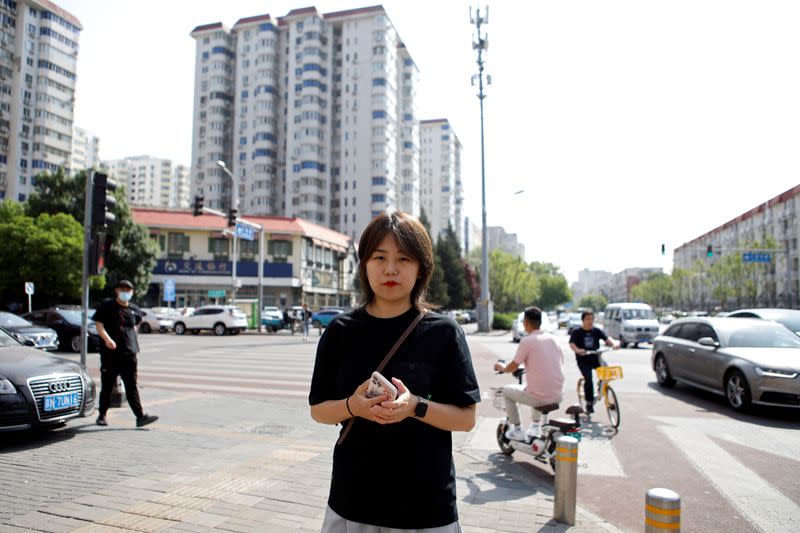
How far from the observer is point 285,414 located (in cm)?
805

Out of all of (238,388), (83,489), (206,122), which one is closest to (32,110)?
(206,122)

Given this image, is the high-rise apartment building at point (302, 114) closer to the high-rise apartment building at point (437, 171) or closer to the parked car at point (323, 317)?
the high-rise apartment building at point (437, 171)

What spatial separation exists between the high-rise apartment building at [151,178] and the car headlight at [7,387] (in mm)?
176224

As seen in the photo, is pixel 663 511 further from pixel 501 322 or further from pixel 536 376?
pixel 501 322

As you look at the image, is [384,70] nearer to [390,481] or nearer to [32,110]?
[32,110]

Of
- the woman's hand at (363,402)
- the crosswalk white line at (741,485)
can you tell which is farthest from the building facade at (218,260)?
the woman's hand at (363,402)

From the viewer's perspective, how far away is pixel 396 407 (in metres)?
1.69

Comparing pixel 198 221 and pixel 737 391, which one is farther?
pixel 198 221

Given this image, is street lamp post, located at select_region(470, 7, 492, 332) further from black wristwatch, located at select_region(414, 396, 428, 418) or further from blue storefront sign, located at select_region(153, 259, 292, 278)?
black wristwatch, located at select_region(414, 396, 428, 418)

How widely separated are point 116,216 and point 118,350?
35.6 m

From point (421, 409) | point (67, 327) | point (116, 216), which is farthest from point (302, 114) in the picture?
point (421, 409)

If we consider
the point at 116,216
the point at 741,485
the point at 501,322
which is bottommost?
the point at 501,322

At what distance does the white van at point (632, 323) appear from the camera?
2253 cm

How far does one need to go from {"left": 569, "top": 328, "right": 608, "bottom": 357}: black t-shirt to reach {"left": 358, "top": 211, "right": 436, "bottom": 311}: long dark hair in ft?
22.4
